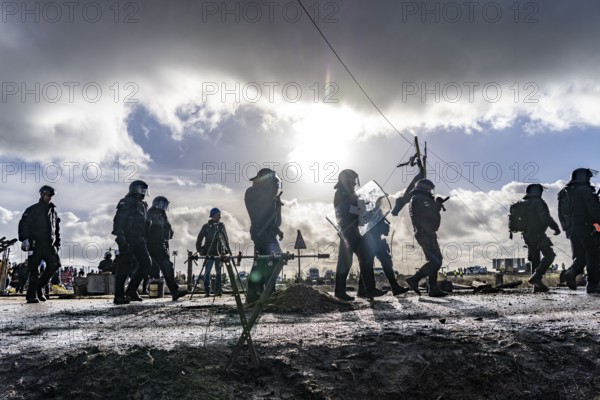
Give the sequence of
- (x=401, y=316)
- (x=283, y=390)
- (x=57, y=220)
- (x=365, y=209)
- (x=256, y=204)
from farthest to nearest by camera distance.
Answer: (x=57, y=220)
(x=365, y=209)
(x=256, y=204)
(x=401, y=316)
(x=283, y=390)

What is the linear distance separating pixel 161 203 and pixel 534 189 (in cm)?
899

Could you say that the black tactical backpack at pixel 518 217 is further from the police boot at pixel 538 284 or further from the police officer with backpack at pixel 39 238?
the police officer with backpack at pixel 39 238

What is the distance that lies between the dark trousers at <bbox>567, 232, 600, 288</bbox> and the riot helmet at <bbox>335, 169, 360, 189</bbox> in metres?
5.36

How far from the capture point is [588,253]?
10898 millimetres

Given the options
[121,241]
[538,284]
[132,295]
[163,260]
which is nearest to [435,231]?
[538,284]

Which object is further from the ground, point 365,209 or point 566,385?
point 365,209

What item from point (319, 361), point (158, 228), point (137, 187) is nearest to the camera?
point (319, 361)

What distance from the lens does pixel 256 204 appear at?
8711 millimetres

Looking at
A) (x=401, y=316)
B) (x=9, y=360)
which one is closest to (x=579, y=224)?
(x=401, y=316)

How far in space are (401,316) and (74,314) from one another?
495cm

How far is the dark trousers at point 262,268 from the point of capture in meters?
8.29

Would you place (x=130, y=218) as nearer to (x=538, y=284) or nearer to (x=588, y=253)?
(x=538, y=284)

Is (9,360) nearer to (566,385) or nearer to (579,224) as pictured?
(566,385)

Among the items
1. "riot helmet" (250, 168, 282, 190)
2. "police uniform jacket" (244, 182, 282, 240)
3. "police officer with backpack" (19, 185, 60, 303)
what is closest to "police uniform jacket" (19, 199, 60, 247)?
"police officer with backpack" (19, 185, 60, 303)
